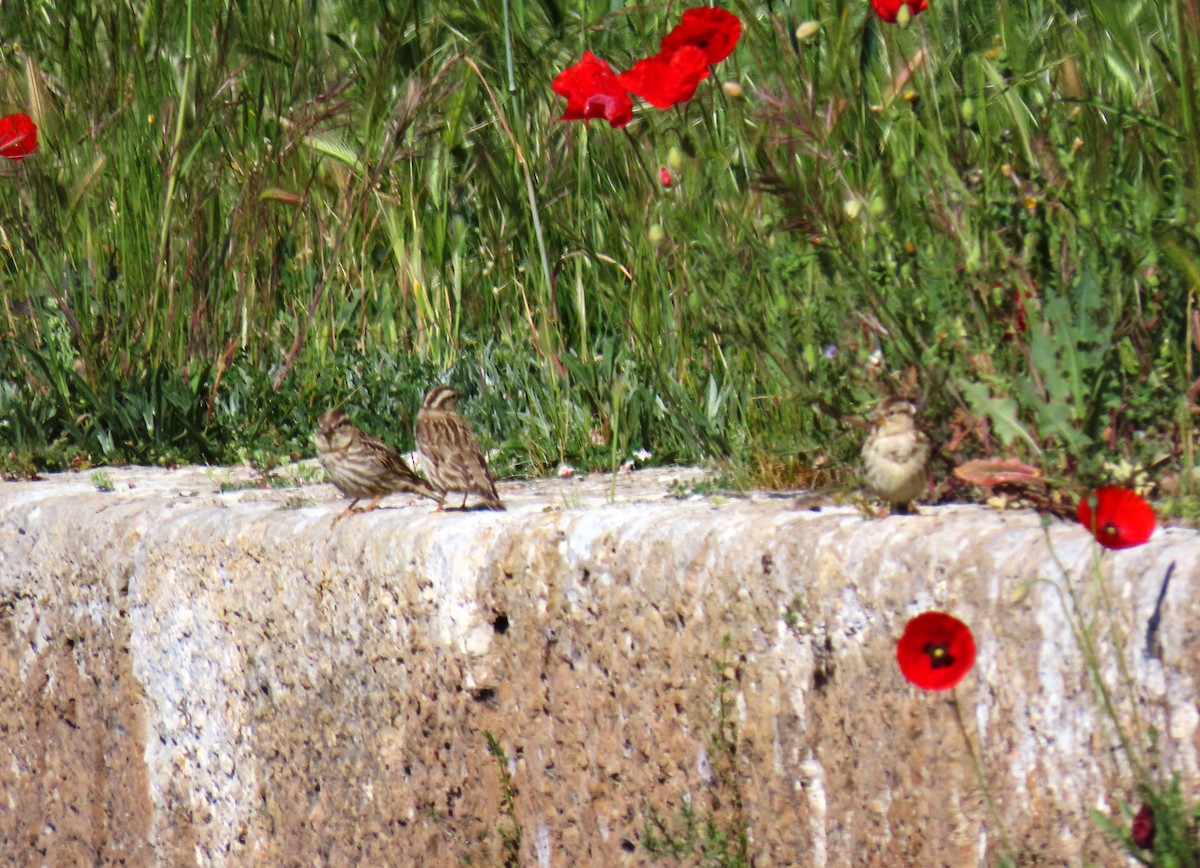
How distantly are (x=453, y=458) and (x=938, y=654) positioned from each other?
2222 mm

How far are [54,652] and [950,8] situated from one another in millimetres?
3172

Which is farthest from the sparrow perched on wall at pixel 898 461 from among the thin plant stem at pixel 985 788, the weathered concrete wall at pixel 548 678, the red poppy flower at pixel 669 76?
the red poppy flower at pixel 669 76

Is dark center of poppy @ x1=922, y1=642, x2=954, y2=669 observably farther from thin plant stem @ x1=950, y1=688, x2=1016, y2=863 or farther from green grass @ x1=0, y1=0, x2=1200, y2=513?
green grass @ x1=0, y1=0, x2=1200, y2=513

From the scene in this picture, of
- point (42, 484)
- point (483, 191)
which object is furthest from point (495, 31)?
point (42, 484)

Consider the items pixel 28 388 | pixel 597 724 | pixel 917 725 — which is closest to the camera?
pixel 917 725

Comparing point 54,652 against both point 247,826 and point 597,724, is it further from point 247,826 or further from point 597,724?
point 597,724

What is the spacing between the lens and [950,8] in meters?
4.98

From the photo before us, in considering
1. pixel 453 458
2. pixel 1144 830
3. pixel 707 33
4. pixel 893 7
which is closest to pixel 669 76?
pixel 707 33

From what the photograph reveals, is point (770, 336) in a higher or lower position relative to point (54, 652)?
higher

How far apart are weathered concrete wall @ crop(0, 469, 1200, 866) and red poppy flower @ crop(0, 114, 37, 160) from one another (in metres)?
1.35

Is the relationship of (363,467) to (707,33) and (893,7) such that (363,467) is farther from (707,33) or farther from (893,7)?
(893,7)

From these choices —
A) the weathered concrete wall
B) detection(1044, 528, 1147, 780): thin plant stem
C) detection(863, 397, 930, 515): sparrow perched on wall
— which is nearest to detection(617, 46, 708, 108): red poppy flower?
the weathered concrete wall

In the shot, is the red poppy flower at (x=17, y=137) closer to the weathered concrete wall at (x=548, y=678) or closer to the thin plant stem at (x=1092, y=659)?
the weathered concrete wall at (x=548, y=678)

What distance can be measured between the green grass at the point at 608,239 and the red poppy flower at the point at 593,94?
143mm
